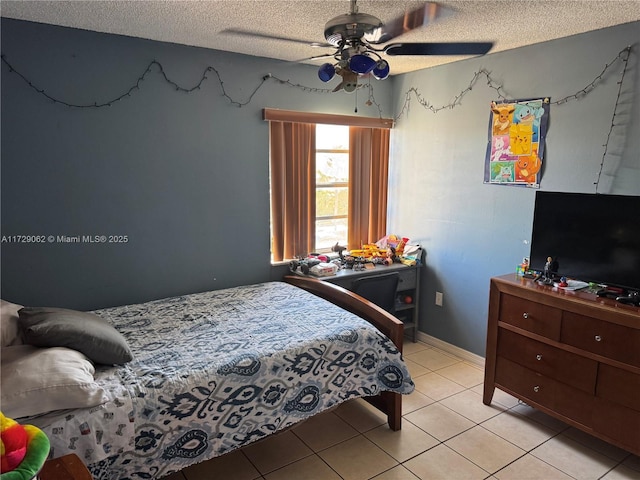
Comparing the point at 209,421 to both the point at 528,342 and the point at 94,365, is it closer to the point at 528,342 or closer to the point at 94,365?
the point at 94,365

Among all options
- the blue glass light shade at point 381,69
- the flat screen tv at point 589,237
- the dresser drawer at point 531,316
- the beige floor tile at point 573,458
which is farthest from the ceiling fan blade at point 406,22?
the beige floor tile at point 573,458

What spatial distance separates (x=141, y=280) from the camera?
9.67 feet

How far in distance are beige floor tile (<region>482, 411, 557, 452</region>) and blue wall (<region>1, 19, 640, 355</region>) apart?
77cm

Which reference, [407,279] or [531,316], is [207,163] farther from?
[531,316]

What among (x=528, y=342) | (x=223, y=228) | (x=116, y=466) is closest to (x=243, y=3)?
(x=223, y=228)

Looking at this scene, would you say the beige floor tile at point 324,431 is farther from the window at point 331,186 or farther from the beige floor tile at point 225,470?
the window at point 331,186

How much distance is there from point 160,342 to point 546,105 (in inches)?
108

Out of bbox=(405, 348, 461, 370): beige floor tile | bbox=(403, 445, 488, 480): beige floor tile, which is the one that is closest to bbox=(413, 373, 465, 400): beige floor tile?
bbox=(405, 348, 461, 370): beige floor tile

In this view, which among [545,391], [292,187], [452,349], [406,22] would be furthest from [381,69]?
[452,349]

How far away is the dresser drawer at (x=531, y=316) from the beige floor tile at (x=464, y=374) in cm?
71

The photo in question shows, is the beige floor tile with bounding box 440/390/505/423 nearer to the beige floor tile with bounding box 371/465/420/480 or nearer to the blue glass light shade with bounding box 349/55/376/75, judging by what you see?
the beige floor tile with bounding box 371/465/420/480

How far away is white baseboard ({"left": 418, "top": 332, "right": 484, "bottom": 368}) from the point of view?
3414mm

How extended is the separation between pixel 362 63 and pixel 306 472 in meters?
1.97

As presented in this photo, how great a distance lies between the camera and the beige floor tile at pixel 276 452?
89.9 inches
